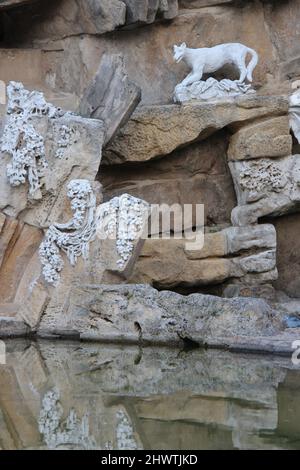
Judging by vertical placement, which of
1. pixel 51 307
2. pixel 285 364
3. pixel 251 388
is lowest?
pixel 251 388

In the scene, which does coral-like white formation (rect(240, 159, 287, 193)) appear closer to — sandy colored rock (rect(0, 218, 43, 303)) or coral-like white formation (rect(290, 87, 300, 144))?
coral-like white formation (rect(290, 87, 300, 144))

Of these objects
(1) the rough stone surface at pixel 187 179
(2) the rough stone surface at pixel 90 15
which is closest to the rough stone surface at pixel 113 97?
(1) the rough stone surface at pixel 187 179

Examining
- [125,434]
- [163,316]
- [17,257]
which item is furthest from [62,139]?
[125,434]

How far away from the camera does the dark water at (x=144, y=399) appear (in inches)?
196

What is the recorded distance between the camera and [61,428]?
522 cm

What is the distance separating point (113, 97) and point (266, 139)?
1.42m

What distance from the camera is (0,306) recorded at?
8.02 metres

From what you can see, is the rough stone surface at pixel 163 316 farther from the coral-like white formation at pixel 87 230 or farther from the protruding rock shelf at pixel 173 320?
the coral-like white formation at pixel 87 230

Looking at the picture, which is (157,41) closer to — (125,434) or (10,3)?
(10,3)

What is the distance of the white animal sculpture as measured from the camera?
9398 millimetres

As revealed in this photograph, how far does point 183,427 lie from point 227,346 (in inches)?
77.6

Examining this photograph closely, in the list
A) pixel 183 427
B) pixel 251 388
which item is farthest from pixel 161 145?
pixel 183 427

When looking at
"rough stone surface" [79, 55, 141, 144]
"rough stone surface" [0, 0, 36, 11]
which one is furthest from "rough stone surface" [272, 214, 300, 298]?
"rough stone surface" [0, 0, 36, 11]
